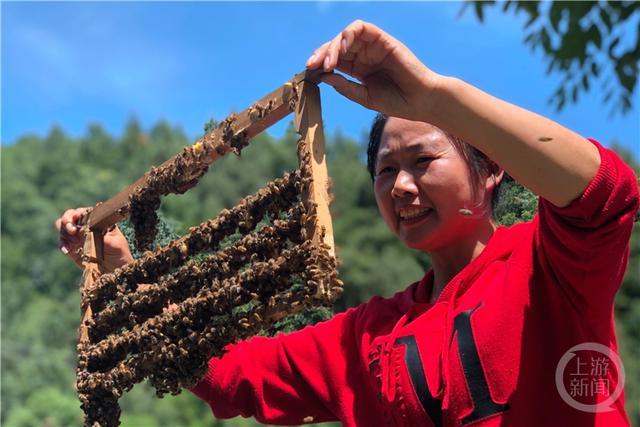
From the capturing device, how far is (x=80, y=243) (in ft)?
9.53

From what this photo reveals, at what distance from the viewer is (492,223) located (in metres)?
2.20

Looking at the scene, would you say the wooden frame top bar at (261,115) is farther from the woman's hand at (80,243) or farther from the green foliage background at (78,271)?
the woman's hand at (80,243)

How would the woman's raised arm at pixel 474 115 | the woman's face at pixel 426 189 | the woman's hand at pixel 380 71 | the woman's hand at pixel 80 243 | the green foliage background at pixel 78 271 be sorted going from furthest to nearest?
the green foliage background at pixel 78 271 < the woman's hand at pixel 80 243 < the woman's face at pixel 426 189 < the woman's hand at pixel 380 71 < the woman's raised arm at pixel 474 115

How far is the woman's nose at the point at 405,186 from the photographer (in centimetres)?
201

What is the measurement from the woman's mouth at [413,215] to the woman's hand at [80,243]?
1.19 m

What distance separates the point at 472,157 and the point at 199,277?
0.84 metres

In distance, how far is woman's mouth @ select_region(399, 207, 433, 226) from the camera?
204cm

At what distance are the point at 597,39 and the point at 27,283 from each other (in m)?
17.0

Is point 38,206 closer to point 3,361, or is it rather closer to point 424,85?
point 3,361

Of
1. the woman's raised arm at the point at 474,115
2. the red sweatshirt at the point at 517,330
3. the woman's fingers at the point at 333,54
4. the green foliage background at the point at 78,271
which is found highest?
the green foliage background at the point at 78,271

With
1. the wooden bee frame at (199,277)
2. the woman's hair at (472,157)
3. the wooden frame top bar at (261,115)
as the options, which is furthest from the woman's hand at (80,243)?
the woman's hair at (472,157)

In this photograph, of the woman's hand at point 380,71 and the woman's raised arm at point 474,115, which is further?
the woman's hand at point 380,71

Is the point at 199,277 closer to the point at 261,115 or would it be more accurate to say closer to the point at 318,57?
the point at 261,115

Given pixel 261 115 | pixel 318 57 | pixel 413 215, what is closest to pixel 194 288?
pixel 261 115
